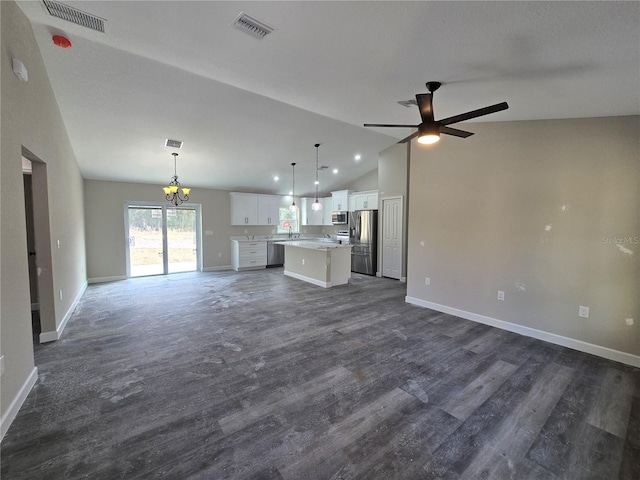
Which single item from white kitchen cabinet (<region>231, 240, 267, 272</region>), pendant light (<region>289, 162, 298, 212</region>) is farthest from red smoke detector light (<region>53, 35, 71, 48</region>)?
white kitchen cabinet (<region>231, 240, 267, 272</region>)

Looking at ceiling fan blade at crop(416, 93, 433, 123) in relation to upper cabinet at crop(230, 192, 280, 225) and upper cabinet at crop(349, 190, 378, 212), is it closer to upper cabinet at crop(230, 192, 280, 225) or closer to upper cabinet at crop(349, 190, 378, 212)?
upper cabinet at crop(349, 190, 378, 212)

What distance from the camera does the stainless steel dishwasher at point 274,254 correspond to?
8.43 meters

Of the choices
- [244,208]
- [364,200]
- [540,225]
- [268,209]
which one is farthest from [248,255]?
[540,225]

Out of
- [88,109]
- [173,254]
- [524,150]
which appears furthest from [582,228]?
[173,254]

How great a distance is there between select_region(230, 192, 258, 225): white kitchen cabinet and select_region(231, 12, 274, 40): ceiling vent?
242 inches

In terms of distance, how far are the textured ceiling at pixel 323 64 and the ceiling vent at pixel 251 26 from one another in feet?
0.20

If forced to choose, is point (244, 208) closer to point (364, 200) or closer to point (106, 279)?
point (364, 200)

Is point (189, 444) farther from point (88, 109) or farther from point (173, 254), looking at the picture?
point (173, 254)

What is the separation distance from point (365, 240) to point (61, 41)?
6385 millimetres

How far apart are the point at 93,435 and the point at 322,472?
1555 millimetres

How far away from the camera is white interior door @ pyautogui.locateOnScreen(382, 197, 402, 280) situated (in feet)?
21.7

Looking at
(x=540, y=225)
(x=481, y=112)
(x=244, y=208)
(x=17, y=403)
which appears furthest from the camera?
(x=244, y=208)

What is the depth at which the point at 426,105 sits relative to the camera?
2.36 m

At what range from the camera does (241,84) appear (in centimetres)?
337
